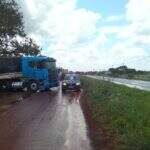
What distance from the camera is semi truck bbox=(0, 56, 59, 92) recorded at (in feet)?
157

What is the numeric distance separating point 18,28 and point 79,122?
38.3 meters

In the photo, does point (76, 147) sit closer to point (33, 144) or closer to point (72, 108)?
point (33, 144)

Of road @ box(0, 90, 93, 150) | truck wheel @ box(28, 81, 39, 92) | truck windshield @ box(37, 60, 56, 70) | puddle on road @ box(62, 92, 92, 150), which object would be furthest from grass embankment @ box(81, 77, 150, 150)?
truck windshield @ box(37, 60, 56, 70)

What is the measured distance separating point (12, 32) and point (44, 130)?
1571 inches

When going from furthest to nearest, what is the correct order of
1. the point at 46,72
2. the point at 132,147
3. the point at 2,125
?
the point at 46,72
the point at 2,125
the point at 132,147

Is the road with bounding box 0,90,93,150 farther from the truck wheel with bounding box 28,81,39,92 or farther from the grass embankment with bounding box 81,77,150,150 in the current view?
the truck wheel with bounding box 28,81,39,92

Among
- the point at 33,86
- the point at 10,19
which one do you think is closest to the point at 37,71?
the point at 33,86

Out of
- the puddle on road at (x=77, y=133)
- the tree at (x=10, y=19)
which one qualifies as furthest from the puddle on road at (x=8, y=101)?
the tree at (x=10, y=19)

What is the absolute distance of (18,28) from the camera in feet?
190

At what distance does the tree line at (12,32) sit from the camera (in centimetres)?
5443

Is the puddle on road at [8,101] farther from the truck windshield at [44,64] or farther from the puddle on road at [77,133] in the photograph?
the truck windshield at [44,64]

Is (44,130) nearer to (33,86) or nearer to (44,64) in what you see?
(33,86)

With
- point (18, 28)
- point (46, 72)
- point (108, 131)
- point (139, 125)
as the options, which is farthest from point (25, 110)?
point (18, 28)

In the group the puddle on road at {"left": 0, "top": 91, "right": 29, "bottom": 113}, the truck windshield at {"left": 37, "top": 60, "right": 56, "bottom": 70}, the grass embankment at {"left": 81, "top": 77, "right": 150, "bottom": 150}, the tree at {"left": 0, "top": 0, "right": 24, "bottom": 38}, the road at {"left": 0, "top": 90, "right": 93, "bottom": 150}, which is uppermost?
the tree at {"left": 0, "top": 0, "right": 24, "bottom": 38}
